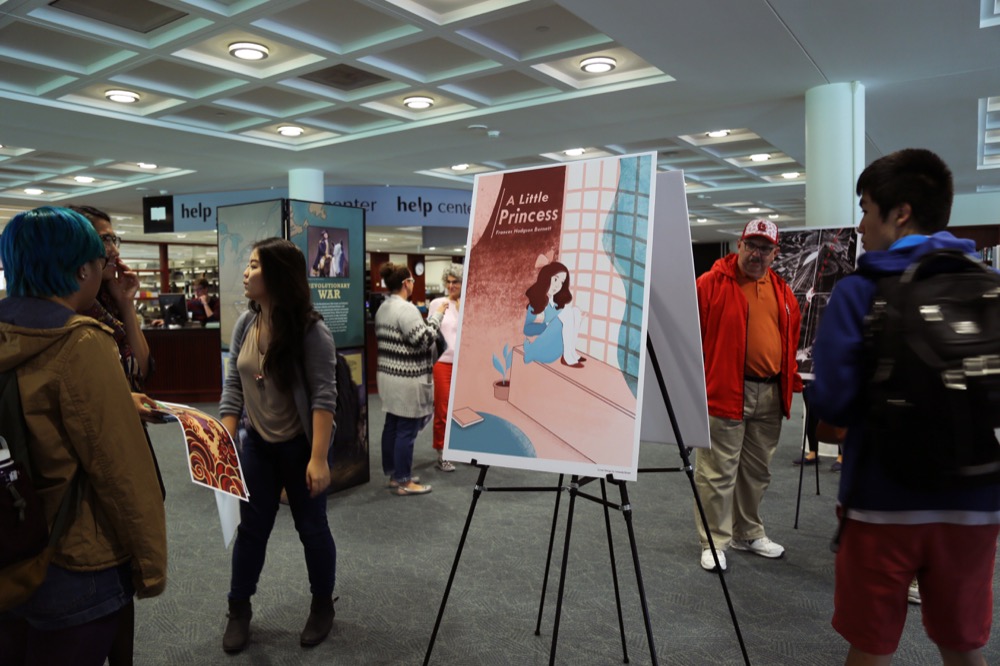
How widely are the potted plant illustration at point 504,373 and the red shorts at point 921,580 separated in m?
0.97

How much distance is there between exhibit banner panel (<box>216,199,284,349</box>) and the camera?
14.3ft

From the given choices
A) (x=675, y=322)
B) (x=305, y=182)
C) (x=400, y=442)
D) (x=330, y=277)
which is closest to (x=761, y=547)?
(x=675, y=322)

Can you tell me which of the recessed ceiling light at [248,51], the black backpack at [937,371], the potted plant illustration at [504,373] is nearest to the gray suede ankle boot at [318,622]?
the potted plant illustration at [504,373]

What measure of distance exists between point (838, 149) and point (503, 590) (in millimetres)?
4563

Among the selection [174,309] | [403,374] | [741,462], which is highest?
[174,309]

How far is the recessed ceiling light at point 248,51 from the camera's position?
508 centimetres

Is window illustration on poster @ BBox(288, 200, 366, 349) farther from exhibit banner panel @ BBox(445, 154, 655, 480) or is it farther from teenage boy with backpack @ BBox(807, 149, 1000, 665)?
teenage boy with backpack @ BBox(807, 149, 1000, 665)

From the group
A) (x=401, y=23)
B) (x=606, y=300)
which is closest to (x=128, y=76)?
(x=401, y=23)

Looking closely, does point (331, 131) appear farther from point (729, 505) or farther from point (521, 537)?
point (729, 505)

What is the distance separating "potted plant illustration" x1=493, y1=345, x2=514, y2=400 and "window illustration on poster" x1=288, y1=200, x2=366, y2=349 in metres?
2.56

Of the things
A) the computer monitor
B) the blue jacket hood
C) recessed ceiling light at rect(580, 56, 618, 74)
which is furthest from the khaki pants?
the computer monitor

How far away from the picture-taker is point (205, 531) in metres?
3.80

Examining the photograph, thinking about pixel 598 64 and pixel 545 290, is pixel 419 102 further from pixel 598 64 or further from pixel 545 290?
pixel 545 290

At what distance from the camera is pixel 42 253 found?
133 centimetres
